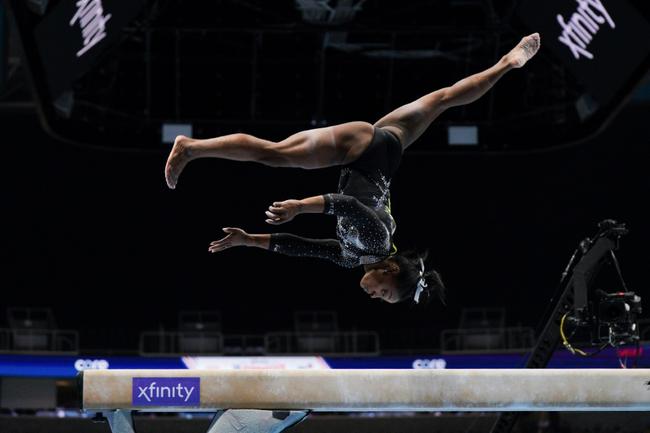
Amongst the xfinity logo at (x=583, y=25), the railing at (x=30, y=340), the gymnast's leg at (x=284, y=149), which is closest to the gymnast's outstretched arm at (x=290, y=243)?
the gymnast's leg at (x=284, y=149)

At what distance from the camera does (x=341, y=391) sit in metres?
4.99

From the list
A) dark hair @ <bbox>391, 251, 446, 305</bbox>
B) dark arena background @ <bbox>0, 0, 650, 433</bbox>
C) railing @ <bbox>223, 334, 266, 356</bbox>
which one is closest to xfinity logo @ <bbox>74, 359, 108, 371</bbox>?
dark arena background @ <bbox>0, 0, 650, 433</bbox>

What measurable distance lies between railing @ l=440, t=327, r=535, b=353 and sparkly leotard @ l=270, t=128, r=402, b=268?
10509mm

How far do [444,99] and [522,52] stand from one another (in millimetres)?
594

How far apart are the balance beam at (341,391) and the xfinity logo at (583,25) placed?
234 inches

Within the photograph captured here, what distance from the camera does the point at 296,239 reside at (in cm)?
590

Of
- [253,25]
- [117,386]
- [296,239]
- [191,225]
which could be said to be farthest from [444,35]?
[117,386]

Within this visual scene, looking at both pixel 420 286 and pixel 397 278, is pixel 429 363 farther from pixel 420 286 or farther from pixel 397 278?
pixel 397 278

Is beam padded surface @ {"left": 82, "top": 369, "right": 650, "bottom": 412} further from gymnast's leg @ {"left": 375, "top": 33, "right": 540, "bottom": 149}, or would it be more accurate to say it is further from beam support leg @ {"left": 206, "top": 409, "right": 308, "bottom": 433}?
gymnast's leg @ {"left": 375, "top": 33, "right": 540, "bottom": 149}

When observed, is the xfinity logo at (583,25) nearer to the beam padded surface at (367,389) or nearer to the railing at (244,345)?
the beam padded surface at (367,389)

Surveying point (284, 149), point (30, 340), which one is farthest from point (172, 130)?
point (284, 149)

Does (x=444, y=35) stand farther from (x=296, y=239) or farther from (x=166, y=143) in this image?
(x=296, y=239)

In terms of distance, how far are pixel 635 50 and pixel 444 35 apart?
5.24m

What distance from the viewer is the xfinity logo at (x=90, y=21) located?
1010cm
